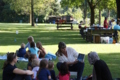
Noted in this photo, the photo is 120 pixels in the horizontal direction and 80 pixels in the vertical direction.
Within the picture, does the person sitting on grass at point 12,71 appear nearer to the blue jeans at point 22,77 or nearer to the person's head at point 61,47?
the blue jeans at point 22,77

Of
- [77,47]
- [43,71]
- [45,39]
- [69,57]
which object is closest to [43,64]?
[43,71]

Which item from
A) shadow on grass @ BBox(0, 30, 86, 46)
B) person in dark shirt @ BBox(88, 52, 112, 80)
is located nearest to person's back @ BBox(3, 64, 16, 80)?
person in dark shirt @ BBox(88, 52, 112, 80)

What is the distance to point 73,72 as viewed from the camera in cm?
975

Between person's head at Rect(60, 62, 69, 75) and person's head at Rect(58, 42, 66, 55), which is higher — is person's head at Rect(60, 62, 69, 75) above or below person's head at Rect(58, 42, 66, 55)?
below

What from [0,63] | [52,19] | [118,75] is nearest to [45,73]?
[118,75]

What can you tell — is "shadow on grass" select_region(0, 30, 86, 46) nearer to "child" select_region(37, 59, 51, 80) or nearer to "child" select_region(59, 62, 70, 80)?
"child" select_region(59, 62, 70, 80)

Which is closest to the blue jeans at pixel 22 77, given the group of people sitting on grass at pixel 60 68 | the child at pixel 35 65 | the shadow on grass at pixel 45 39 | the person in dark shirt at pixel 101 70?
the group of people sitting on grass at pixel 60 68

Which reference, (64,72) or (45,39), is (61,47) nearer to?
(64,72)

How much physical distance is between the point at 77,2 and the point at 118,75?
35.7m

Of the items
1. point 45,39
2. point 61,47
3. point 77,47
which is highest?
point 61,47

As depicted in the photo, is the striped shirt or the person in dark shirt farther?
the striped shirt

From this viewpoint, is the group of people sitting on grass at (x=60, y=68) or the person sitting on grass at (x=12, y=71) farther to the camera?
the person sitting on grass at (x=12, y=71)

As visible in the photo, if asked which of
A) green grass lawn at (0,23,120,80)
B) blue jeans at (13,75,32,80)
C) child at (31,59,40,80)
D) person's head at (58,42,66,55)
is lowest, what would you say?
green grass lawn at (0,23,120,80)

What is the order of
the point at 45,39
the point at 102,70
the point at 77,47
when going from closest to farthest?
the point at 102,70, the point at 77,47, the point at 45,39
